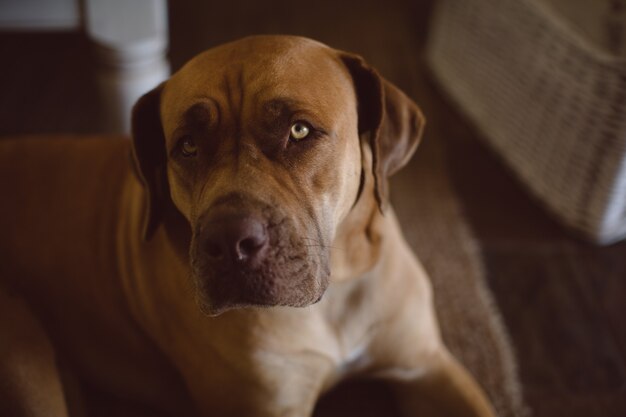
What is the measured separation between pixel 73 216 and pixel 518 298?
1.28 m

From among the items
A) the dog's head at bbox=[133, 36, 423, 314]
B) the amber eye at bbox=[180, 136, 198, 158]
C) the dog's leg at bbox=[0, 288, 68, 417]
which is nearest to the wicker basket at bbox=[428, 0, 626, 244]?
the dog's head at bbox=[133, 36, 423, 314]

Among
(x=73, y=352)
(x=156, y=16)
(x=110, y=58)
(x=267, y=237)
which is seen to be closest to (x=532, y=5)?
(x=156, y=16)

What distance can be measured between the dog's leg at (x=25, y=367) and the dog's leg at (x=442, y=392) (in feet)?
2.62

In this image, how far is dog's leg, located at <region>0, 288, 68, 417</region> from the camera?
4.76 feet

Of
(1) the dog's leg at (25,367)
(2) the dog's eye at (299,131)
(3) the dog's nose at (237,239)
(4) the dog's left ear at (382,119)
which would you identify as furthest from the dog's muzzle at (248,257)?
(1) the dog's leg at (25,367)

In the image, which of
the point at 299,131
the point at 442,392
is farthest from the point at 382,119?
the point at 442,392

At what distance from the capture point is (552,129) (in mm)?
2322

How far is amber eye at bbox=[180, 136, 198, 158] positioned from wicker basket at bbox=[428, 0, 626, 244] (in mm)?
1317

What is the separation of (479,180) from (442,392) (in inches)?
41.3

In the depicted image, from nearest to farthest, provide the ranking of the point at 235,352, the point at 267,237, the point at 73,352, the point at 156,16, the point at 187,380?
the point at 267,237
the point at 235,352
the point at 187,380
the point at 73,352
the point at 156,16

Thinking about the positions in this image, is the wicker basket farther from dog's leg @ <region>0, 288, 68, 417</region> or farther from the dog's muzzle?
dog's leg @ <region>0, 288, 68, 417</region>

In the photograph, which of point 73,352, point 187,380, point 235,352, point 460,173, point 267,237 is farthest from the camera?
point 460,173

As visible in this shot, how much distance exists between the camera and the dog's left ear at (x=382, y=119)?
1.43 m

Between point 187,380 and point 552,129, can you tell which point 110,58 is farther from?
point 552,129
